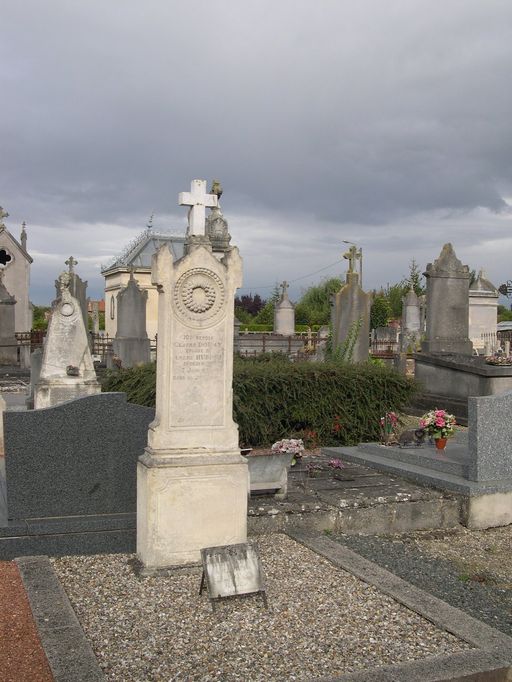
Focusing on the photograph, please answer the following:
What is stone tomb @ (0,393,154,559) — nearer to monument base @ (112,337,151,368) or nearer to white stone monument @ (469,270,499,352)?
monument base @ (112,337,151,368)

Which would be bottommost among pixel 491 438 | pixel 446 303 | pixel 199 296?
pixel 491 438

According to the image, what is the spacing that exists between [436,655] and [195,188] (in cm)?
412

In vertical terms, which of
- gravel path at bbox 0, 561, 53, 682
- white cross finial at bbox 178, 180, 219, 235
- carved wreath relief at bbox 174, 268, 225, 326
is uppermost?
white cross finial at bbox 178, 180, 219, 235

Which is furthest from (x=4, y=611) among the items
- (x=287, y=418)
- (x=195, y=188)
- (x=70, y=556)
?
(x=287, y=418)

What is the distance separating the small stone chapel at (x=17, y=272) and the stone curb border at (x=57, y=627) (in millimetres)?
39895

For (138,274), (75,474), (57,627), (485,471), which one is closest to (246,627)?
(57,627)

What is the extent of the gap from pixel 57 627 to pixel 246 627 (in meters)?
1.07

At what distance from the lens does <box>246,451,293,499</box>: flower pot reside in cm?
647

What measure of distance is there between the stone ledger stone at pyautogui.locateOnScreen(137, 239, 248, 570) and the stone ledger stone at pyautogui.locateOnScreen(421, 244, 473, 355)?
10820 millimetres

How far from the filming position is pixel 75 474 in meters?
5.76

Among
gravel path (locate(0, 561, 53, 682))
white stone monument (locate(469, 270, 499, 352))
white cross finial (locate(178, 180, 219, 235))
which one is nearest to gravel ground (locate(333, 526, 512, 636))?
gravel path (locate(0, 561, 53, 682))

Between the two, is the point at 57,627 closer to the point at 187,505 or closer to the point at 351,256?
the point at 187,505

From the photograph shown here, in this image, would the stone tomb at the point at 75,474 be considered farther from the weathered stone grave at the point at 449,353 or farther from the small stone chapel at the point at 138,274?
the small stone chapel at the point at 138,274

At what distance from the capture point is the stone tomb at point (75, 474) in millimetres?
5453
